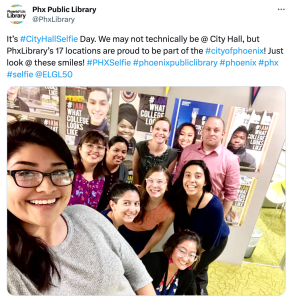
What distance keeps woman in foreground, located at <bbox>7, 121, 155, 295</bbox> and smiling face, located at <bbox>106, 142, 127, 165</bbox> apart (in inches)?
8.3

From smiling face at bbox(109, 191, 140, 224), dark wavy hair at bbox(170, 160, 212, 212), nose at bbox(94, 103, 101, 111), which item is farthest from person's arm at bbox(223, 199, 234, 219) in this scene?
nose at bbox(94, 103, 101, 111)

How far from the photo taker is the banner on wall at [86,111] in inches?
39.1

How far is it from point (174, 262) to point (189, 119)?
33.8 inches

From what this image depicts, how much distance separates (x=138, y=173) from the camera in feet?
3.63

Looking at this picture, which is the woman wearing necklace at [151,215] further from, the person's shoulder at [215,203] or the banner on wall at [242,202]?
the banner on wall at [242,202]

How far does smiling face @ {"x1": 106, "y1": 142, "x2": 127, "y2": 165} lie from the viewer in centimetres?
107

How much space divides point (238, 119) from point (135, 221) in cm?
84

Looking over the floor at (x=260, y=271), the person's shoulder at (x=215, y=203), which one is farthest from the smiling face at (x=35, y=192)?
the floor at (x=260, y=271)

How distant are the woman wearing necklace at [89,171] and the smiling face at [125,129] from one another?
0.35ft

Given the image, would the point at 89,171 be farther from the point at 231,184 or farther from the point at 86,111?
the point at 231,184

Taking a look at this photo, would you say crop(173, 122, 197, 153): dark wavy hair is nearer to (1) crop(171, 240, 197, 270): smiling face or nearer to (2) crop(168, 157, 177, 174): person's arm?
(2) crop(168, 157, 177, 174): person's arm

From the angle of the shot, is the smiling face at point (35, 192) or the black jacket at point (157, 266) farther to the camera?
the black jacket at point (157, 266)
